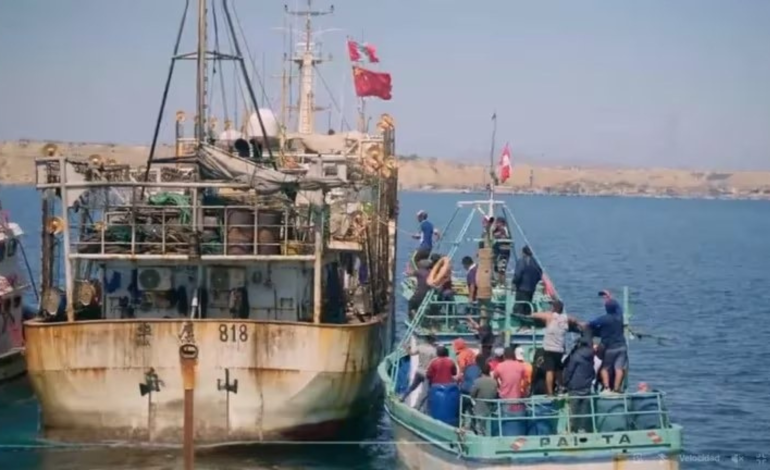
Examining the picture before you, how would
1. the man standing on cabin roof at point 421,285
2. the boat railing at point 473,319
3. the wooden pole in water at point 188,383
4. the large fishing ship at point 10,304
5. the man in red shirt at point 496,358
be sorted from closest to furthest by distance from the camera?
the man in red shirt at point 496,358, the wooden pole in water at point 188,383, the boat railing at point 473,319, the man standing on cabin roof at point 421,285, the large fishing ship at point 10,304

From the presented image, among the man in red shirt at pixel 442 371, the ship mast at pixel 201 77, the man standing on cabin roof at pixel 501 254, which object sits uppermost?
the ship mast at pixel 201 77

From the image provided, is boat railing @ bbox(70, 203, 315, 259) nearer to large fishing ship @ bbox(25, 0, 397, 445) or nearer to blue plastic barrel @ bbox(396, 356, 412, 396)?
large fishing ship @ bbox(25, 0, 397, 445)

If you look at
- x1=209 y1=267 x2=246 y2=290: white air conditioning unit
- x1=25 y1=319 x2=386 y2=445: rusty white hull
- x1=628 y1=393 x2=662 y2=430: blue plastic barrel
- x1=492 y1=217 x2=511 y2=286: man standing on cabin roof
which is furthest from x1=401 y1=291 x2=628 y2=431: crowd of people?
x1=492 y1=217 x2=511 y2=286: man standing on cabin roof

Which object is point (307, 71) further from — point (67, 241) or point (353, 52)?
point (67, 241)

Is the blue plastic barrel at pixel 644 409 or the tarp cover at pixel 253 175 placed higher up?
the tarp cover at pixel 253 175

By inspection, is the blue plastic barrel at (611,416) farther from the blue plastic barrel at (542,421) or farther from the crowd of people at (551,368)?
the blue plastic barrel at (542,421)

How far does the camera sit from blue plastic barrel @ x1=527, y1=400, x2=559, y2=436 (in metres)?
18.1

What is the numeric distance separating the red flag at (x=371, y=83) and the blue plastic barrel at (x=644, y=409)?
19473mm

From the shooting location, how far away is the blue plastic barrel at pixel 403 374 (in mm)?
22422

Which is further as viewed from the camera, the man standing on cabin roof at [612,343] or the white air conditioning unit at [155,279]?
the white air conditioning unit at [155,279]

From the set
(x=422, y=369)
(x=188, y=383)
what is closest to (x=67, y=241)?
(x=188, y=383)

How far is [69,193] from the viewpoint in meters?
23.2

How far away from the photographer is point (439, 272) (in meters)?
24.2

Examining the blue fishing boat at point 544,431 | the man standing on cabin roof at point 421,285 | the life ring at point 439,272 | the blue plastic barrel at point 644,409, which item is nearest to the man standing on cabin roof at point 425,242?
the man standing on cabin roof at point 421,285
